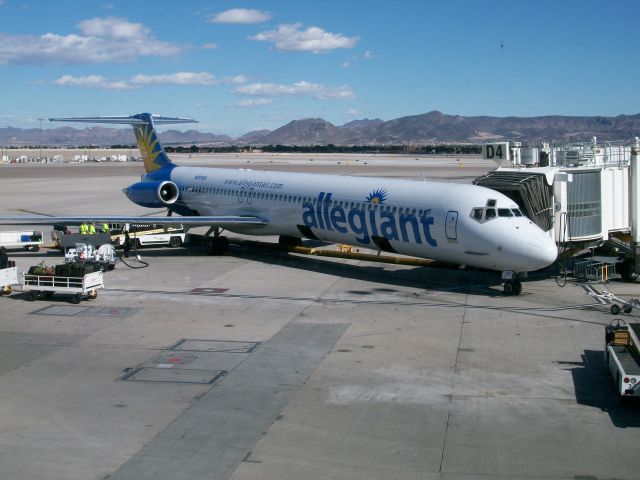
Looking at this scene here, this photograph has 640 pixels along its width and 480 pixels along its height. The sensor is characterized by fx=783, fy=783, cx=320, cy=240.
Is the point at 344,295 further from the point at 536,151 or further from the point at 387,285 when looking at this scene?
the point at 536,151

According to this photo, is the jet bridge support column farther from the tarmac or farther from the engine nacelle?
the engine nacelle

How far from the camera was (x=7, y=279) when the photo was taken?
22812 mm

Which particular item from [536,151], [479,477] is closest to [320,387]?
[479,477]

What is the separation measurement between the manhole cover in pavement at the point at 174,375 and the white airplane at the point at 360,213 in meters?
9.91

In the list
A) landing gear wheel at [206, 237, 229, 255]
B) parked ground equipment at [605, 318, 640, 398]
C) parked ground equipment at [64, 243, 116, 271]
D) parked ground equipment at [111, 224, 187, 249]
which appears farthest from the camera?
parked ground equipment at [111, 224, 187, 249]

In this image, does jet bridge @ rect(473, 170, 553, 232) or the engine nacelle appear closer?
jet bridge @ rect(473, 170, 553, 232)

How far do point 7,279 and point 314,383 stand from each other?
1238 cm

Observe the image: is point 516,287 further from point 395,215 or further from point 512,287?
point 395,215

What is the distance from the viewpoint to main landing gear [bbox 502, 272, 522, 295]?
2214 cm

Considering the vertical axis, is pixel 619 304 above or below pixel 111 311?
below

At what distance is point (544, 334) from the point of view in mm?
17922

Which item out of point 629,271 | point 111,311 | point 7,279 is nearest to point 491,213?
point 629,271

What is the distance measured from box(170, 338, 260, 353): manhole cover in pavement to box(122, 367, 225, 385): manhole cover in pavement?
149 cm

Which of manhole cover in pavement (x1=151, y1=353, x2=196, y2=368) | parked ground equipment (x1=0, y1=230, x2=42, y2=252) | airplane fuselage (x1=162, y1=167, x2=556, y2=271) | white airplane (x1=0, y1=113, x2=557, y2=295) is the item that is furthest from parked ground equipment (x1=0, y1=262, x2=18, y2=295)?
airplane fuselage (x1=162, y1=167, x2=556, y2=271)
